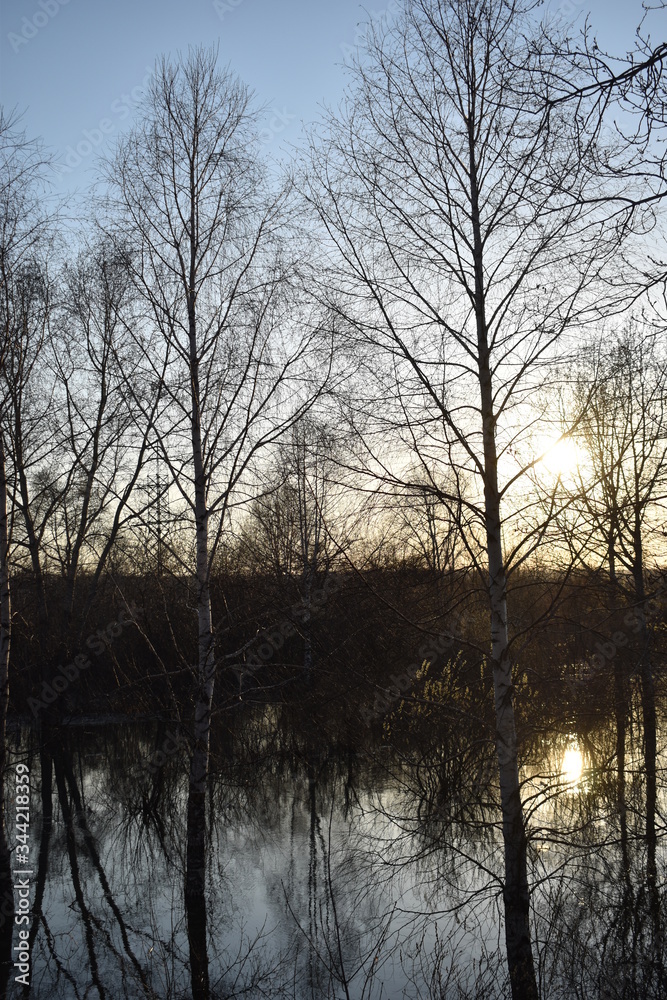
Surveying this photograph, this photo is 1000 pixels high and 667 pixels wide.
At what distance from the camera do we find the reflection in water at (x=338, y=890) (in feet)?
21.6

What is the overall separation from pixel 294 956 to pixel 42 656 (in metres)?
13.0

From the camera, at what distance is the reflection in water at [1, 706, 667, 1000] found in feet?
21.6

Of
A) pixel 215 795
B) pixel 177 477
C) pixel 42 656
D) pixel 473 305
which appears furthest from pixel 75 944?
pixel 42 656

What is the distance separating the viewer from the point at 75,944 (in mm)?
7703

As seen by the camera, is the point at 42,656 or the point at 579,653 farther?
the point at 42,656

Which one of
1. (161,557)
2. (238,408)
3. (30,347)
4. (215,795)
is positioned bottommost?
(215,795)

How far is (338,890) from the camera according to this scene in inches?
A: 351

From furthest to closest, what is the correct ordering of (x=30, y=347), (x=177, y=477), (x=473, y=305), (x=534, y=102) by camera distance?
(x=30, y=347) → (x=177, y=477) → (x=473, y=305) → (x=534, y=102)

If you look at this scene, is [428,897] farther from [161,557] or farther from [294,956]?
[161,557]

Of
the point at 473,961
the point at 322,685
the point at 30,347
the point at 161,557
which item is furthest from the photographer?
the point at 322,685

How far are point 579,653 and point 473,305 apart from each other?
13.1 metres

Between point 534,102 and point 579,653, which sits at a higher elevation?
point 534,102

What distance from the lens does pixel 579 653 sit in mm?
17125

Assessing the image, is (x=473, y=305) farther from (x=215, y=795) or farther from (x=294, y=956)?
(x=215, y=795)
